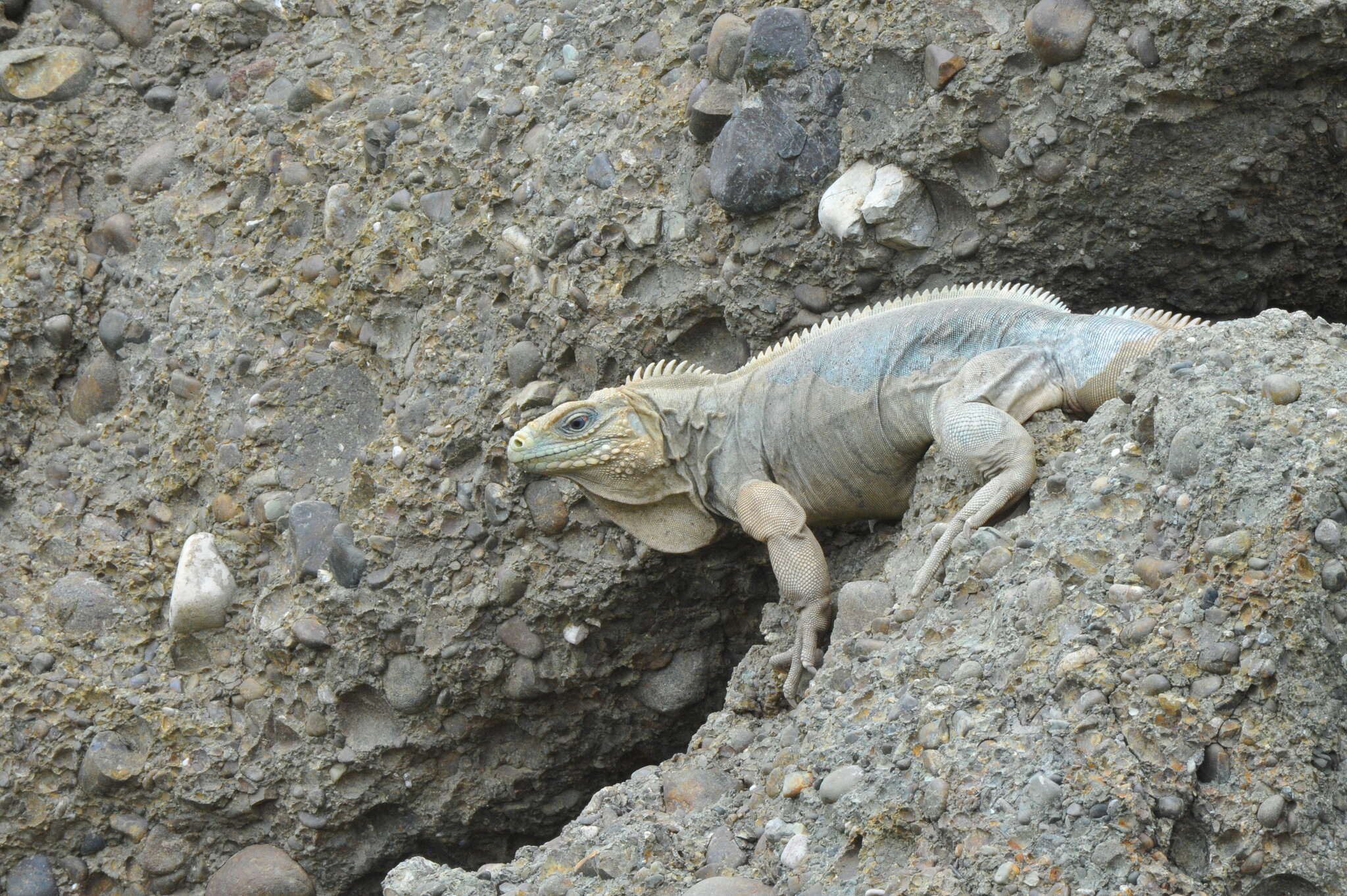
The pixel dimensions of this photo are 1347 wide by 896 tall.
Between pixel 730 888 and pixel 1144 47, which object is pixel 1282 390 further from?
pixel 1144 47

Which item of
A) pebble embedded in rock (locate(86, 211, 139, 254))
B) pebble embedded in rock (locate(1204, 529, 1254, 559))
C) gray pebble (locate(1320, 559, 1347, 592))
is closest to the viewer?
gray pebble (locate(1320, 559, 1347, 592))

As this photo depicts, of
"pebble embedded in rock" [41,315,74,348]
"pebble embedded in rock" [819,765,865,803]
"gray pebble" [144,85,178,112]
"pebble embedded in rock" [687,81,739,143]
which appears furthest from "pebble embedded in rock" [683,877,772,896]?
"gray pebble" [144,85,178,112]

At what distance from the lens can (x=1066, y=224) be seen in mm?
4781

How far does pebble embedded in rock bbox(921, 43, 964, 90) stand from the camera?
4797 millimetres

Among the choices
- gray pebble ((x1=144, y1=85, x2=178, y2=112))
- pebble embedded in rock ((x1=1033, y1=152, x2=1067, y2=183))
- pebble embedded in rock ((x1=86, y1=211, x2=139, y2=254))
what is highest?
pebble embedded in rock ((x1=1033, y1=152, x2=1067, y2=183))

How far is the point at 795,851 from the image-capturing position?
333cm

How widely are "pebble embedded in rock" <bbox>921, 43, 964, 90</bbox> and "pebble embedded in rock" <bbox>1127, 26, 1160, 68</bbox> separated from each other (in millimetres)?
503

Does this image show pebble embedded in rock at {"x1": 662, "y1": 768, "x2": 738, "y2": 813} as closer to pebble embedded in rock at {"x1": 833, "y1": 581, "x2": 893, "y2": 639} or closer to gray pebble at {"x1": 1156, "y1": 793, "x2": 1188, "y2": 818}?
pebble embedded in rock at {"x1": 833, "y1": 581, "x2": 893, "y2": 639}

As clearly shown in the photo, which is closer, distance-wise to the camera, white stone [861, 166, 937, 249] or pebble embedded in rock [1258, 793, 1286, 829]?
pebble embedded in rock [1258, 793, 1286, 829]

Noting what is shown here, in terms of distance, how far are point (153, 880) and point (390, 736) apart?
0.93m

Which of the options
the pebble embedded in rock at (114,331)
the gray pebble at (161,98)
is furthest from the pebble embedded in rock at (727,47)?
the gray pebble at (161,98)

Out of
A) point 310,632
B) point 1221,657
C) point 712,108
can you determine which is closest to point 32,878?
point 310,632

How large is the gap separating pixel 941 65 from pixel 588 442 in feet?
4.86

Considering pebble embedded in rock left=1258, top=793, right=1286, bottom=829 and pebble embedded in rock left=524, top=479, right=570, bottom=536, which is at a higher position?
pebble embedded in rock left=1258, top=793, right=1286, bottom=829
